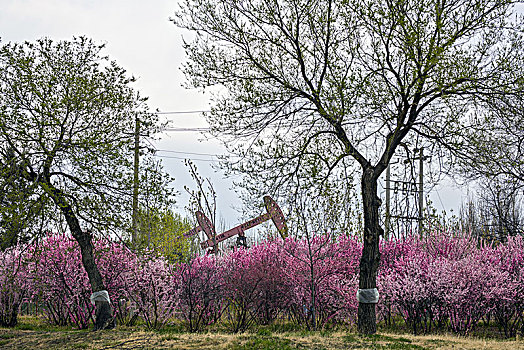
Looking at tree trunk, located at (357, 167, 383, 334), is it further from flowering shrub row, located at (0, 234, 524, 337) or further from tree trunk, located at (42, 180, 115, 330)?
tree trunk, located at (42, 180, 115, 330)

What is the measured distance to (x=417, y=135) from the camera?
39.0 ft

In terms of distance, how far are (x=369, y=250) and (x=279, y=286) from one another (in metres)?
2.90

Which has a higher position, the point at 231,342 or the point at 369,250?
the point at 369,250

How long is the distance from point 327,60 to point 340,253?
15.2 feet

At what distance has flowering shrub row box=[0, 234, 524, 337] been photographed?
11586mm

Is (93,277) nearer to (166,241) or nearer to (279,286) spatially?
(166,241)

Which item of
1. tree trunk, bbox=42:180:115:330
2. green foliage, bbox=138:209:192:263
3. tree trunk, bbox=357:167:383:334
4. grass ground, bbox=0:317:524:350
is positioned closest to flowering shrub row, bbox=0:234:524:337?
green foliage, bbox=138:209:192:263

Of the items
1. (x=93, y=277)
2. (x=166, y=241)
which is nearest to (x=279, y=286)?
(x=166, y=241)

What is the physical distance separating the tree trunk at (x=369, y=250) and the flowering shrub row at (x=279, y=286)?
142cm

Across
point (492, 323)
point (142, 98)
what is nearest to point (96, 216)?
point (142, 98)

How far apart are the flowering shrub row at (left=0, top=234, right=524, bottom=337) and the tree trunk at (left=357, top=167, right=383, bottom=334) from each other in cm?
142

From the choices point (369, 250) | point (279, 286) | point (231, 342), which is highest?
point (369, 250)

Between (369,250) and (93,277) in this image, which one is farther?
(93,277)

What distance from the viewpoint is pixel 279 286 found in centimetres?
1248
